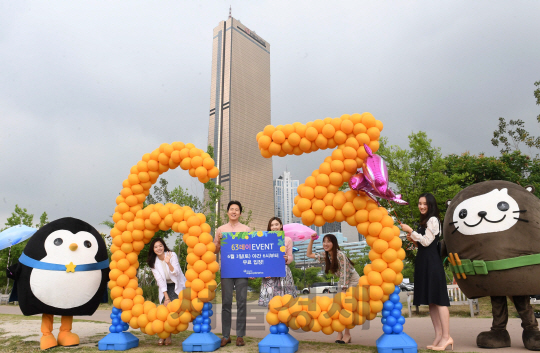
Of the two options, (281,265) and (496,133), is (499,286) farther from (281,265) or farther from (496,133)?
(496,133)

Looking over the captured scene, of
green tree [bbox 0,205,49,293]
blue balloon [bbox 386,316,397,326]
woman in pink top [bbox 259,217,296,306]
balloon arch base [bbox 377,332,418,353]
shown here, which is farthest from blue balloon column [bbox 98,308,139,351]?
green tree [bbox 0,205,49,293]

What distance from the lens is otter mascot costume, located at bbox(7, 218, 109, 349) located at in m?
5.53

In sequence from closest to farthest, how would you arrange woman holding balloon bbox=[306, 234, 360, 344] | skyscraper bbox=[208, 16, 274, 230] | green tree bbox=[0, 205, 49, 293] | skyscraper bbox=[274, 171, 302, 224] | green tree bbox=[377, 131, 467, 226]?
woman holding balloon bbox=[306, 234, 360, 344] < green tree bbox=[377, 131, 467, 226] < green tree bbox=[0, 205, 49, 293] < skyscraper bbox=[208, 16, 274, 230] < skyscraper bbox=[274, 171, 302, 224]

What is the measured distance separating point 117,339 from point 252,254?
2.38 meters

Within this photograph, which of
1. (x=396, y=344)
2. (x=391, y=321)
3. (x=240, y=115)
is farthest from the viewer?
(x=240, y=115)

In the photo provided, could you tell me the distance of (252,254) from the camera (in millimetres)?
5488

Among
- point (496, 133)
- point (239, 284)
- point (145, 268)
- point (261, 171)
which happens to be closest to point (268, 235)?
point (239, 284)

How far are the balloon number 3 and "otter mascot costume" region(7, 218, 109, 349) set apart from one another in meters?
2.95

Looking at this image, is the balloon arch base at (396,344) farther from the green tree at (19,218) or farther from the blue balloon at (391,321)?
the green tree at (19,218)

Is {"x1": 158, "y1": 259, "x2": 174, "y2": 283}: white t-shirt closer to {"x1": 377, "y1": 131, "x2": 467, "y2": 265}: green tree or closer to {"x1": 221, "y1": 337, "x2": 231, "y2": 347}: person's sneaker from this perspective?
{"x1": 221, "y1": 337, "x2": 231, "y2": 347}: person's sneaker

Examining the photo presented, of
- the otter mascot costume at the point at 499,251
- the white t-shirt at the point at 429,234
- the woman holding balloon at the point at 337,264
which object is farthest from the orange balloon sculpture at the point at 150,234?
the otter mascot costume at the point at 499,251

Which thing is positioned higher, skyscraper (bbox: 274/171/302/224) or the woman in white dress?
skyscraper (bbox: 274/171/302/224)

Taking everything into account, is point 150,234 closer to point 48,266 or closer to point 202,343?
point 48,266

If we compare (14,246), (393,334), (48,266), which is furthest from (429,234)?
(14,246)
